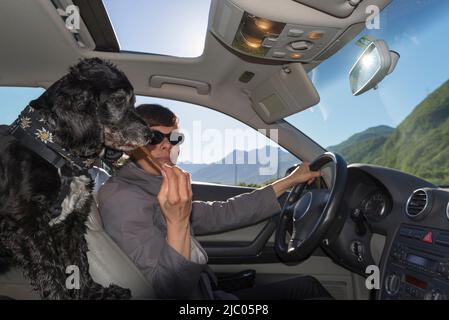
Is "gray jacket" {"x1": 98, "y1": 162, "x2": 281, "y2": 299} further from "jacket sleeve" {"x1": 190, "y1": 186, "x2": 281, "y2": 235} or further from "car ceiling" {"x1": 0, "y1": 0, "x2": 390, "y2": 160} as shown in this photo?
"car ceiling" {"x1": 0, "y1": 0, "x2": 390, "y2": 160}

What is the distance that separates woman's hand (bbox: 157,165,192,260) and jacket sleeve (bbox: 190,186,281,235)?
695mm

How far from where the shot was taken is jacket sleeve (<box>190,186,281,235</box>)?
2412 mm

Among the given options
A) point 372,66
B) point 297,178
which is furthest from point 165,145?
point 372,66

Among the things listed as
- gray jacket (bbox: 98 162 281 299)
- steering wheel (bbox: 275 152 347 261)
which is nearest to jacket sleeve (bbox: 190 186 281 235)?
steering wheel (bbox: 275 152 347 261)

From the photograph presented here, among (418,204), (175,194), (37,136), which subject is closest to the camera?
(175,194)

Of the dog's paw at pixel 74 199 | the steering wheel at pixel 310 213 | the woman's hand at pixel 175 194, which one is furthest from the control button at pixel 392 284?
the dog's paw at pixel 74 199

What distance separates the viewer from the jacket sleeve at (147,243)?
65.7 inches

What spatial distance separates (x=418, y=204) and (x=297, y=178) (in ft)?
2.52

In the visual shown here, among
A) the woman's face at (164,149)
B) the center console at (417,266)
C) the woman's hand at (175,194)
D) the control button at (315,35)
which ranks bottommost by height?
the center console at (417,266)

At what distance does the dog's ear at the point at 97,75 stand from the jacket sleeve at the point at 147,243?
684 millimetres

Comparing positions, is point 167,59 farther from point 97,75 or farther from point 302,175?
point 302,175

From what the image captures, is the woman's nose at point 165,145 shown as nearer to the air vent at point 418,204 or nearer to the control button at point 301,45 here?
the control button at point 301,45

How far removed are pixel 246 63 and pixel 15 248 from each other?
184 centimetres

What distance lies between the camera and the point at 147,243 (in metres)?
1.76
